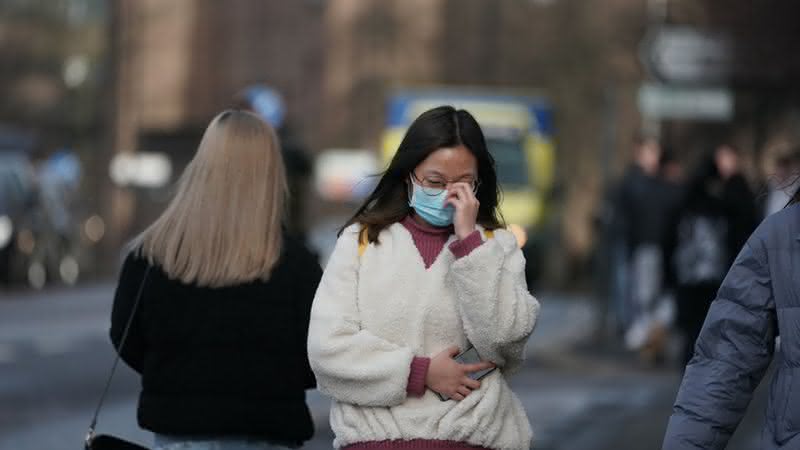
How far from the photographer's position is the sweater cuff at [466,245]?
531 centimetres

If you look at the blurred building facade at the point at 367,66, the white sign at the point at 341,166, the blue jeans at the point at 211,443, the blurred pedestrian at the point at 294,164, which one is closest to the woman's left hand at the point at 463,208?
the blue jeans at the point at 211,443

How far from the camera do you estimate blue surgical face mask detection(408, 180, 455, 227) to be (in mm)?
5363

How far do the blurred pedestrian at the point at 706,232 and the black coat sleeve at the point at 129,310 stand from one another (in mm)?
8686

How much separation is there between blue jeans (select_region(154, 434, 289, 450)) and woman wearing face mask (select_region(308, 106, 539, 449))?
605 mm

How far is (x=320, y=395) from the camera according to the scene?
17.7 m

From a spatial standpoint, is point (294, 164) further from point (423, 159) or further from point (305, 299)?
point (423, 159)

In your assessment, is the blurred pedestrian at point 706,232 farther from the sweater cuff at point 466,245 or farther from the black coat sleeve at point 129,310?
the sweater cuff at point 466,245

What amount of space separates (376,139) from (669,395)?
66.8m

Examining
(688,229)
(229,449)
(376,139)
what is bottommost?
(376,139)

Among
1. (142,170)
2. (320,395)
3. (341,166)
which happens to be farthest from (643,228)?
(341,166)

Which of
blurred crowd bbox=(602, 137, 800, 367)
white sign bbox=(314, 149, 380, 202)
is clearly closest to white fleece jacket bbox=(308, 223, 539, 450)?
blurred crowd bbox=(602, 137, 800, 367)

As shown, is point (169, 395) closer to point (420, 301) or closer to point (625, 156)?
point (420, 301)

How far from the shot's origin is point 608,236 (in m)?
23.3

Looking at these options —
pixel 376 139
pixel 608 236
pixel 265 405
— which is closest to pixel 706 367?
pixel 265 405
